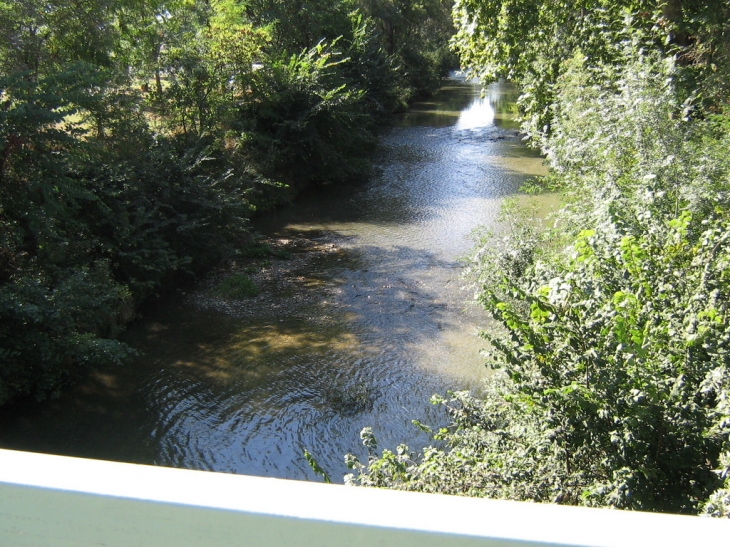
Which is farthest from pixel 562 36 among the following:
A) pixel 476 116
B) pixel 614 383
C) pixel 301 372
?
pixel 476 116

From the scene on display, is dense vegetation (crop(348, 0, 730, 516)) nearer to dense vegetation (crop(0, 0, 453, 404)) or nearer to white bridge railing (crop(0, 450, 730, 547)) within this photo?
white bridge railing (crop(0, 450, 730, 547))

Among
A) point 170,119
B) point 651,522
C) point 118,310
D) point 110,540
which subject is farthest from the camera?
point 170,119

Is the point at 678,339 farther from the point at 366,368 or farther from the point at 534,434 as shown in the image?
the point at 366,368

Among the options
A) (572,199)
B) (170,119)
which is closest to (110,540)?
(572,199)

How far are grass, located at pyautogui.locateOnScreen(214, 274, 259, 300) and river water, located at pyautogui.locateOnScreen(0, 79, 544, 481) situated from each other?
66cm

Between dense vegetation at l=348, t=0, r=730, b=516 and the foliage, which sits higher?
the foliage

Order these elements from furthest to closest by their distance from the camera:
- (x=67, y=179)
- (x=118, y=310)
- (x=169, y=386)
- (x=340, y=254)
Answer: (x=340, y=254) → (x=118, y=310) → (x=67, y=179) → (x=169, y=386)

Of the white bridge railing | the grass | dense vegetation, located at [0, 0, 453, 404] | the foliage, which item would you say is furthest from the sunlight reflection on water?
the white bridge railing

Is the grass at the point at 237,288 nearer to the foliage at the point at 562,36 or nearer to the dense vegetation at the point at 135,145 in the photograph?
the dense vegetation at the point at 135,145

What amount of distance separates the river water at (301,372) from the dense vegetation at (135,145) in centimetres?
68

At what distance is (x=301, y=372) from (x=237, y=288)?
10.6ft

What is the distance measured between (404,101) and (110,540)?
30710 mm

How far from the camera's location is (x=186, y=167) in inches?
481

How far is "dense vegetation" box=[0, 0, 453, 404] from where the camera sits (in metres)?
8.01
